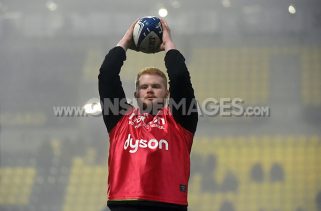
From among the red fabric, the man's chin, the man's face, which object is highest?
the man's face

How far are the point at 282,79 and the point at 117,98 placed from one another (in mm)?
4670

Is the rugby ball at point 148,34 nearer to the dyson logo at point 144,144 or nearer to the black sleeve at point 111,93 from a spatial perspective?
the black sleeve at point 111,93

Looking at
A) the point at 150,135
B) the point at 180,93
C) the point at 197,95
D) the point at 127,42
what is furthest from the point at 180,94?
the point at 197,95

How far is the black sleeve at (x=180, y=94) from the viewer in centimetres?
136

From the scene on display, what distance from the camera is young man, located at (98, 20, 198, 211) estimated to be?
1250 millimetres

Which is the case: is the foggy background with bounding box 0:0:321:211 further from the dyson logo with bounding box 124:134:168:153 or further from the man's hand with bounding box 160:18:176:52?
the dyson logo with bounding box 124:134:168:153

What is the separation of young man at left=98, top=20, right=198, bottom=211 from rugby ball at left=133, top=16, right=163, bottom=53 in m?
0.04

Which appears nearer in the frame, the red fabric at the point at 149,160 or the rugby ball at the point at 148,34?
the red fabric at the point at 149,160

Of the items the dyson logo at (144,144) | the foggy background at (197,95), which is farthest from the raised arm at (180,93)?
the foggy background at (197,95)

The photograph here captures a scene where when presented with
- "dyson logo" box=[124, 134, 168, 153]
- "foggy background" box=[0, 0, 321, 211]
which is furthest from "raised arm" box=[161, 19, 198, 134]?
"foggy background" box=[0, 0, 321, 211]

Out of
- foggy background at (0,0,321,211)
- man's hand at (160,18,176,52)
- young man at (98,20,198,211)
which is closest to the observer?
young man at (98,20,198,211)

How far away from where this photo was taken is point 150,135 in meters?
1.32

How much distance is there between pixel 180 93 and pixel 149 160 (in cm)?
22

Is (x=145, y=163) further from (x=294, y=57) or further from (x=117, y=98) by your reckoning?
(x=294, y=57)
